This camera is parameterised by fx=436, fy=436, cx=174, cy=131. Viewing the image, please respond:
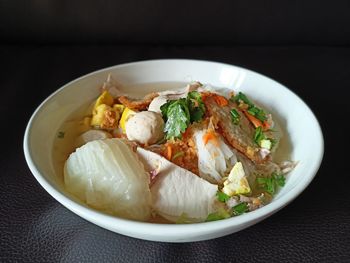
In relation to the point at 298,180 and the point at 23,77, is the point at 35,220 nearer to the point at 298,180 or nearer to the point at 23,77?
the point at 298,180

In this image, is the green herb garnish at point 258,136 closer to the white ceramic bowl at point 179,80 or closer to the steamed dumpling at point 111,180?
the white ceramic bowl at point 179,80

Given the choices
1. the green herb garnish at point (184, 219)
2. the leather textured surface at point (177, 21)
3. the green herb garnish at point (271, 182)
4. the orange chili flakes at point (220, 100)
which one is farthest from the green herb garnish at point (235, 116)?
the leather textured surface at point (177, 21)

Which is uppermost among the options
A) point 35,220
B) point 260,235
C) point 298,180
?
point 298,180

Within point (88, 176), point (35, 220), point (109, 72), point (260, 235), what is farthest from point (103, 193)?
point (109, 72)

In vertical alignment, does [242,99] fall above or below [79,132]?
above

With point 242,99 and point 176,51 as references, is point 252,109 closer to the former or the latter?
point 242,99

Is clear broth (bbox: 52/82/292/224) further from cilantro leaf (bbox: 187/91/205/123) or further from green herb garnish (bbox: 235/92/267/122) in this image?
cilantro leaf (bbox: 187/91/205/123)

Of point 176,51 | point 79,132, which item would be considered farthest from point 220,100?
point 176,51
